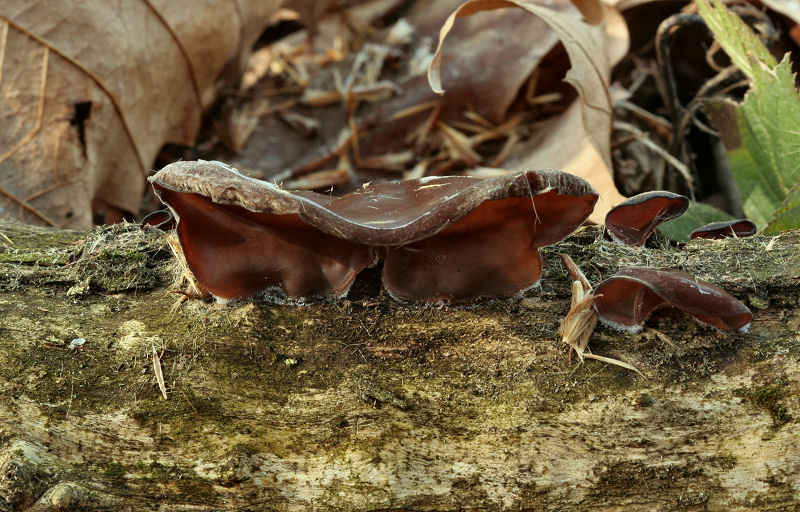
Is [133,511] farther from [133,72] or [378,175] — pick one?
[378,175]

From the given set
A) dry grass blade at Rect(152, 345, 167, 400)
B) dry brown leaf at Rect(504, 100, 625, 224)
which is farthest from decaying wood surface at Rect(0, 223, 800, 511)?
dry brown leaf at Rect(504, 100, 625, 224)

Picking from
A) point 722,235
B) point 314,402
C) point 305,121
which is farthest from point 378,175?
point 314,402

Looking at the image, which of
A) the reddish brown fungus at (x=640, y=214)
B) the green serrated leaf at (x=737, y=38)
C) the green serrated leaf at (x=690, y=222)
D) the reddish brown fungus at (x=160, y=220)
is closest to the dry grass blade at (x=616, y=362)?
the reddish brown fungus at (x=640, y=214)

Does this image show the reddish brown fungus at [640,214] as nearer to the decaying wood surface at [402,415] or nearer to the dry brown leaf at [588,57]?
the decaying wood surface at [402,415]

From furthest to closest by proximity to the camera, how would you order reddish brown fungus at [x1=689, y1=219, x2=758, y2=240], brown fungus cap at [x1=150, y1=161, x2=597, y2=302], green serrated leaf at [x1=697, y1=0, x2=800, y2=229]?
1. green serrated leaf at [x1=697, y1=0, x2=800, y2=229]
2. reddish brown fungus at [x1=689, y1=219, x2=758, y2=240]
3. brown fungus cap at [x1=150, y1=161, x2=597, y2=302]

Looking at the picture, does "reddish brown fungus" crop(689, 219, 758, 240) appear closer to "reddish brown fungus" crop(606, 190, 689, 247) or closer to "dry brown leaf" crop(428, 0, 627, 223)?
"reddish brown fungus" crop(606, 190, 689, 247)
